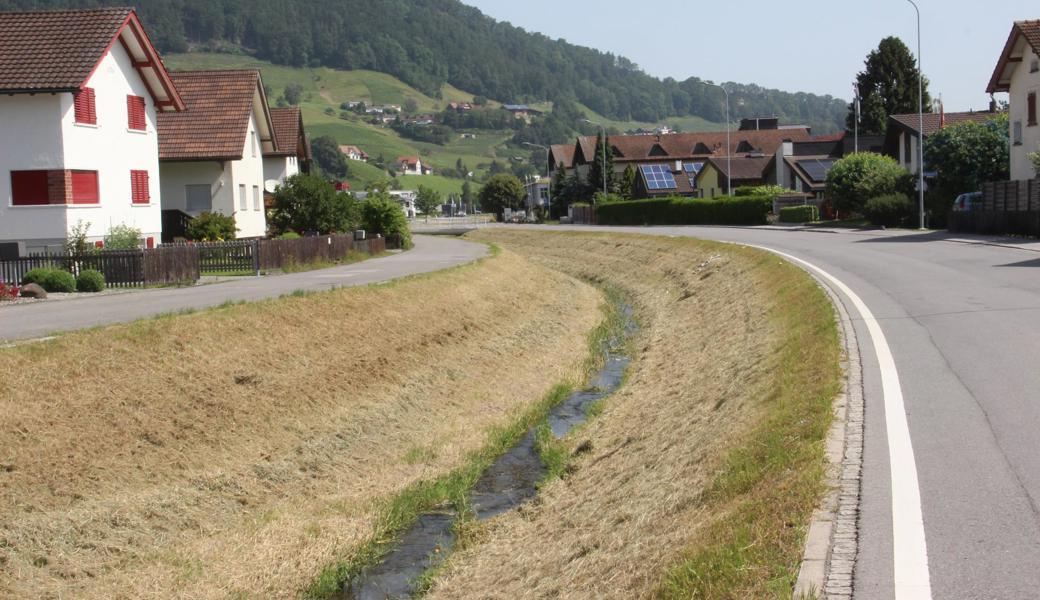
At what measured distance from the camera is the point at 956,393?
1084 cm

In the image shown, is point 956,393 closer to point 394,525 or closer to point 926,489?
point 926,489

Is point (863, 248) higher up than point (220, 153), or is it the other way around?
point (220, 153)

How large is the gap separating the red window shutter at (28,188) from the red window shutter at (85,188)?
88 cm

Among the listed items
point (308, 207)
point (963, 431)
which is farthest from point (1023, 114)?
point (963, 431)

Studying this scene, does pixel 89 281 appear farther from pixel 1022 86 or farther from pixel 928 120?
pixel 928 120

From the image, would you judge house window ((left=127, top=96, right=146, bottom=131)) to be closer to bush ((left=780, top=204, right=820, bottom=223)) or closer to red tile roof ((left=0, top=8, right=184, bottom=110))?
red tile roof ((left=0, top=8, right=184, bottom=110))

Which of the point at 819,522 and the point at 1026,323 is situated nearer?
the point at 819,522

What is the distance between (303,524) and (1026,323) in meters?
10.1

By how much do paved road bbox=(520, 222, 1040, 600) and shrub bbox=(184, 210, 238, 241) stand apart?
89.6ft

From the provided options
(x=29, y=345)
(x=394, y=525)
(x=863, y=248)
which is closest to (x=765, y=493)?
(x=394, y=525)

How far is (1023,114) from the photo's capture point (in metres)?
43.9

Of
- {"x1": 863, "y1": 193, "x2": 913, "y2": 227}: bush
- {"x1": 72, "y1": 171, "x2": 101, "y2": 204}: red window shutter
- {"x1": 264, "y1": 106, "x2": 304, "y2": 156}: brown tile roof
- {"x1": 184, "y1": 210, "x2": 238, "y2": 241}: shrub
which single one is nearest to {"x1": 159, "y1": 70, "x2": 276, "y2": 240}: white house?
{"x1": 184, "y1": 210, "x2": 238, "y2": 241}: shrub

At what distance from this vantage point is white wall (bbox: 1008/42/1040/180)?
140 feet

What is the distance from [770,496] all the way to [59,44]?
3298 cm
